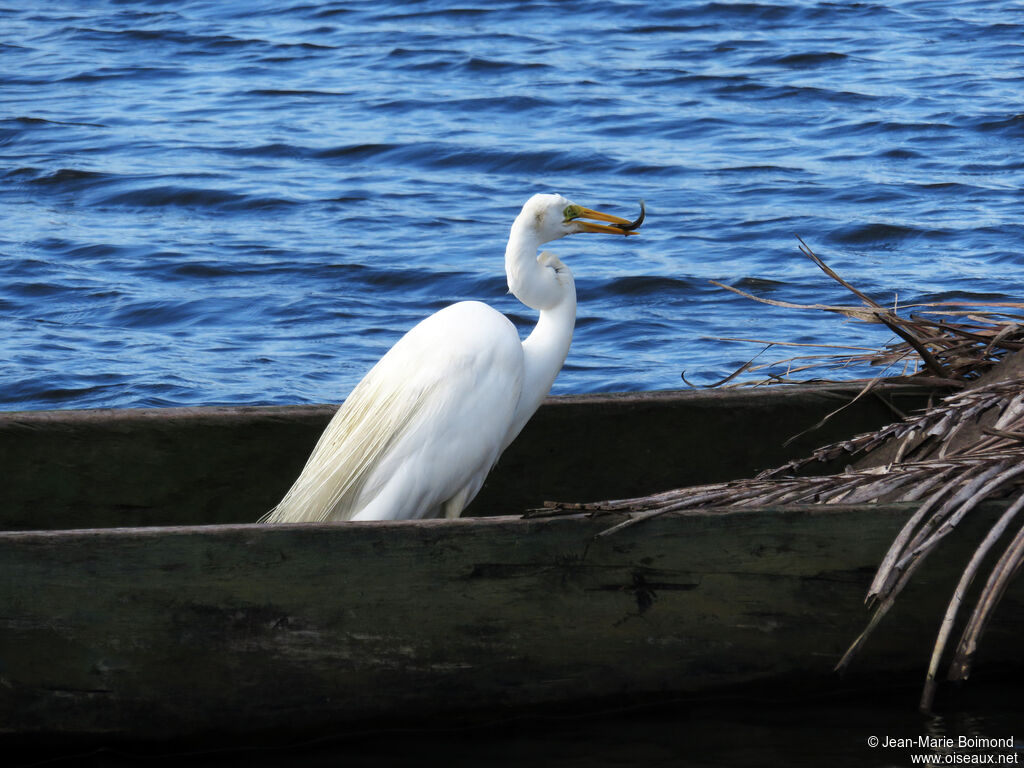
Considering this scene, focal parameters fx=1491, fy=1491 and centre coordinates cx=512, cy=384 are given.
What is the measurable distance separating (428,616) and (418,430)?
762mm

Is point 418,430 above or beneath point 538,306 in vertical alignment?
beneath

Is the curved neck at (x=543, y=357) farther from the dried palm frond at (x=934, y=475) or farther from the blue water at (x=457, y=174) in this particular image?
the blue water at (x=457, y=174)

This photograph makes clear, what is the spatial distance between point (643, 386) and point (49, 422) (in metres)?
2.95

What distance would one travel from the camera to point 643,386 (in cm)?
644

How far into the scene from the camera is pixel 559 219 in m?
4.16

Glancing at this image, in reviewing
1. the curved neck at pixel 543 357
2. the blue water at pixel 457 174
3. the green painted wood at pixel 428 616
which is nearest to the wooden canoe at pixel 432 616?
the green painted wood at pixel 428 616

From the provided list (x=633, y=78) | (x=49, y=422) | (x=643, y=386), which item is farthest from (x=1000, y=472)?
(x=633, y=78)

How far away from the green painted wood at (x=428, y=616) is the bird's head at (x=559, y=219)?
3.64ft

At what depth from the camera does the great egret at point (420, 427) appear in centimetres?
395

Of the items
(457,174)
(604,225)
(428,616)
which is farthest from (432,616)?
(457,174)

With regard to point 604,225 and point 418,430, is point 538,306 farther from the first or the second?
point 418,430

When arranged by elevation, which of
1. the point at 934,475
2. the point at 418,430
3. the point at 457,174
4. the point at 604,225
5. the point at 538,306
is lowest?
the point at 457,174

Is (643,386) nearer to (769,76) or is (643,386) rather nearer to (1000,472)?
(1000,472)

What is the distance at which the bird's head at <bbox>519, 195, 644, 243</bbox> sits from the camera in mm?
4098
